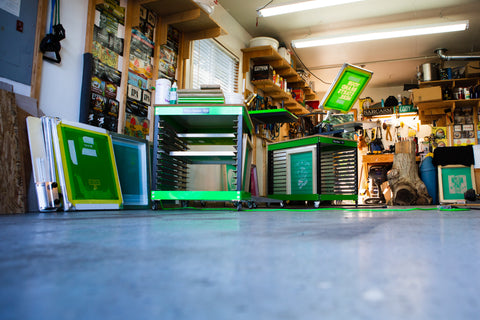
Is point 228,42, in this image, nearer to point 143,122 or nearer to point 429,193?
point 143,122

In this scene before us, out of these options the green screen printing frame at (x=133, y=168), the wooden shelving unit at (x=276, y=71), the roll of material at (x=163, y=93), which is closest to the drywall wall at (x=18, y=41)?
the green screen printing frame at (x=133, y=168)

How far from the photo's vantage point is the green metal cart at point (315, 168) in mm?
4094

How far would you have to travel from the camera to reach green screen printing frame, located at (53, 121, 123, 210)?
2.12m

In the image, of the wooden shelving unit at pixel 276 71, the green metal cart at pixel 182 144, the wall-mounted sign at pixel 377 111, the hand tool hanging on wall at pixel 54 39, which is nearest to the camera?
the hand tool hanging on wall at pixel 54 39

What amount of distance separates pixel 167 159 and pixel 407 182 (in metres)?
5.04

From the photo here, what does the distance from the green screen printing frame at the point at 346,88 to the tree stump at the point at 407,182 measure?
245cm

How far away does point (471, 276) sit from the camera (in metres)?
0.35

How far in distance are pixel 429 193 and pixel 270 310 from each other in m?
6.95

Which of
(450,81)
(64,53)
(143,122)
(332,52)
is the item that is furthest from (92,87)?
(450,81)

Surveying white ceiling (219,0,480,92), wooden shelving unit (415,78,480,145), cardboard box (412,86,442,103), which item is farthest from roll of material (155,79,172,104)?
wooden shelving unit (415,78,480,145)

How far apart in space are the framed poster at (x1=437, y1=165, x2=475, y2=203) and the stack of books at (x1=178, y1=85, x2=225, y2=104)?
4985 mm

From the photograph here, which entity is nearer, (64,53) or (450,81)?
(64,53)

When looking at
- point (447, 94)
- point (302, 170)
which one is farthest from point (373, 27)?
point (302, 170)

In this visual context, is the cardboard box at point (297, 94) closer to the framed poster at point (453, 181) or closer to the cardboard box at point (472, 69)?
the framed poster at point (453, 181)
